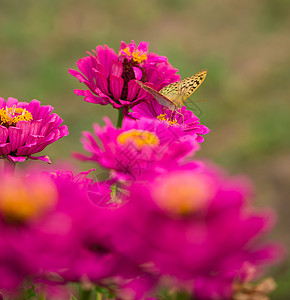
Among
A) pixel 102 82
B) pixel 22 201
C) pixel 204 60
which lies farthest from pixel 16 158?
pixel 204 60

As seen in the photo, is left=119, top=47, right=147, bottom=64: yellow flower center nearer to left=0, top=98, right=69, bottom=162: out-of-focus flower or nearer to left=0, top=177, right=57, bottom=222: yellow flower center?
left=0, top=98, right=69, bottom=162: out-of-focus flower

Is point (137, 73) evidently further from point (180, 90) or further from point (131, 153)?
point (131, 153)

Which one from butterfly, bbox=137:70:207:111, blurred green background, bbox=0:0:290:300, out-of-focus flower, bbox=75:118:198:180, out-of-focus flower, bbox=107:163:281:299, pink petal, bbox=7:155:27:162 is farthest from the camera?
blurred green background, bbox=0:0:290:300

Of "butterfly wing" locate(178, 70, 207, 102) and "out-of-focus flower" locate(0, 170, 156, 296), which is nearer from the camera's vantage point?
"out-of-focus flower" locate(0, 170, 156, 296)

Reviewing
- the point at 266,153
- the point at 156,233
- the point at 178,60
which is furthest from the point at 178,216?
the point at 178,60

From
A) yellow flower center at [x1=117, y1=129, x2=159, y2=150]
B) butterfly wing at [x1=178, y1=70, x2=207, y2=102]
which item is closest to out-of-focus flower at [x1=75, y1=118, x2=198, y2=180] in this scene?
yellow flower center at [x1=117, y1=129, x2=159, y2=150]

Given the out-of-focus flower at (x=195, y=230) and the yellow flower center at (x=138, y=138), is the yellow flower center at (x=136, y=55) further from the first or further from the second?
the out-of-focus flower at (x=195, y=230)

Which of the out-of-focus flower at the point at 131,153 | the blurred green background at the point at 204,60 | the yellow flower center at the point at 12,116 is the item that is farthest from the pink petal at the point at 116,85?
the blurred green background at the point at 204,60

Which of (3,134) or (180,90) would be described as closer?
(3,134)
